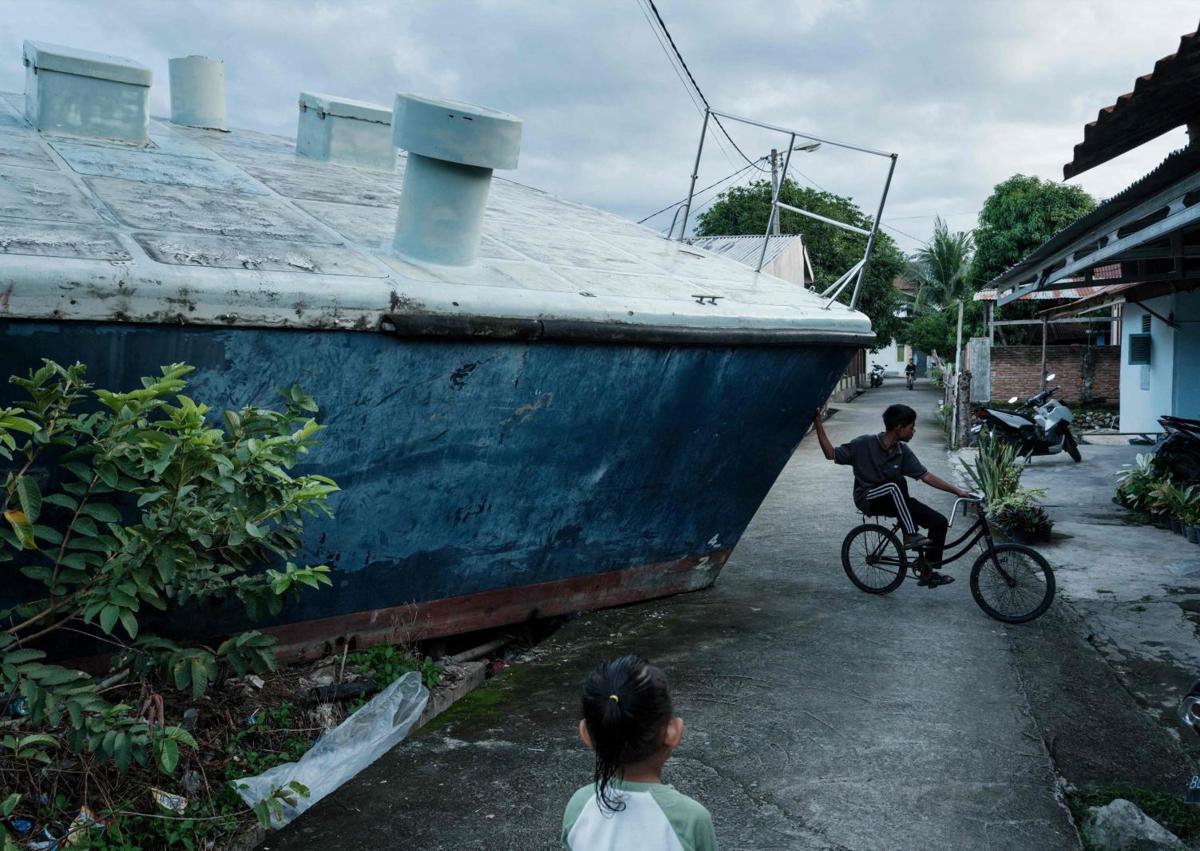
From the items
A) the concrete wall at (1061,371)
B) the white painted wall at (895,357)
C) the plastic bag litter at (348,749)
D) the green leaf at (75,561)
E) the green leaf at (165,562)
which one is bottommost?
the plastic bag litter at (348,749)

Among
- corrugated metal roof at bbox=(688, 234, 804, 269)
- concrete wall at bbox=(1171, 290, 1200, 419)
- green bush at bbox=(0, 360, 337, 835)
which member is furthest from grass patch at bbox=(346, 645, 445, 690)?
corrugated metal roof at bbox=(688, 234, 804, 269)

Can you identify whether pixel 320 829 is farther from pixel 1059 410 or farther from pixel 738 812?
pixel 1059 410

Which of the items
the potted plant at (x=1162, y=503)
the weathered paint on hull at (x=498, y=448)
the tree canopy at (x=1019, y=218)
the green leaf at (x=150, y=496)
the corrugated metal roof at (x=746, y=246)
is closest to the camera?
the green leaf at (x=150, y=496)

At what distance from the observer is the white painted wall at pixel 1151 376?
13.2 m

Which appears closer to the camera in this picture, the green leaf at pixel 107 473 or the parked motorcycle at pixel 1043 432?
the green leaf at pixel 107 473

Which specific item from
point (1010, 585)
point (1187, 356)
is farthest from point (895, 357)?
point (1010, 585)

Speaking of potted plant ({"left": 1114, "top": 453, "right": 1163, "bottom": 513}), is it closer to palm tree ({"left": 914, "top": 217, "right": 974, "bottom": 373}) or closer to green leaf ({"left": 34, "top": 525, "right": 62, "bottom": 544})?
green leaf ({"left": 34, "top": 525, "right": 62, "bottom": 544})

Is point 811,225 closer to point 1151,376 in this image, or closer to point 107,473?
point 1151,376

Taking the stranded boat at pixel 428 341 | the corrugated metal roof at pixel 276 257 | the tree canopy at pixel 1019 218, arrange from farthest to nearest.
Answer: the tree canopy at pixel 1019 218, the stranded boat at pixel 428 341, the corrugated metal roof at pixel 276 257

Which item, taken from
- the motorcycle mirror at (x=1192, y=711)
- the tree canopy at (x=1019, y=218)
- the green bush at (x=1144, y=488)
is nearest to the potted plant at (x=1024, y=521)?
the green bush at (x=1144, y=488)

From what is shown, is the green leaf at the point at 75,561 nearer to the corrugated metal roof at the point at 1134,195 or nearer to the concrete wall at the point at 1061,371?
the corrugated metal roof at the point at 1134,195

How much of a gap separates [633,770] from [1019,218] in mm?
27287

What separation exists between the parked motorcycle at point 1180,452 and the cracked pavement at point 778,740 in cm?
424

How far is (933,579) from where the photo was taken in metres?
6.36
